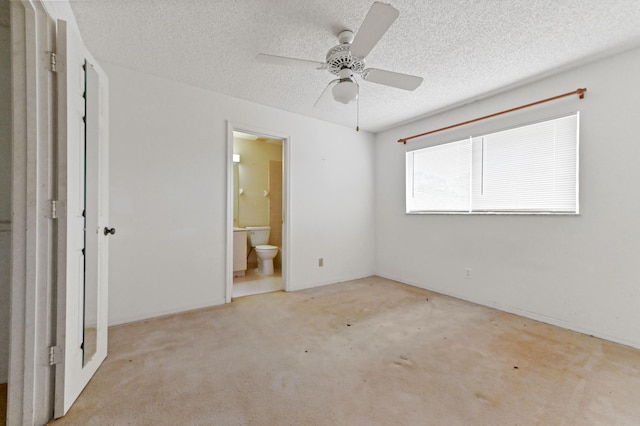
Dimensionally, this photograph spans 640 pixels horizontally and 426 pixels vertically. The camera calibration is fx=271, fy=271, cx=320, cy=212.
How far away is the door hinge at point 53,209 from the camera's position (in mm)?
1331

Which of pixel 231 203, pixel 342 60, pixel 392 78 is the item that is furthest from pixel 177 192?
pixel 392 78

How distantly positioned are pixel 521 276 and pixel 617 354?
89 centimetres

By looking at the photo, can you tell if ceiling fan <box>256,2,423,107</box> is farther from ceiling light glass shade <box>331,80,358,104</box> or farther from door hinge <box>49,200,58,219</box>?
door hinge <box>49,200,58,219</box>

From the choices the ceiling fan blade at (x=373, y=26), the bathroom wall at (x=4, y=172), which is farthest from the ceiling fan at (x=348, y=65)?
the bathroom wall at (x=4, y=172)

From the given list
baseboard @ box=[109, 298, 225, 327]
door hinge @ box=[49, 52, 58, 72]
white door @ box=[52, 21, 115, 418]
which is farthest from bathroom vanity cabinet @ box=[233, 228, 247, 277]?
door hinge @ box=[49, 52, 58, 72]

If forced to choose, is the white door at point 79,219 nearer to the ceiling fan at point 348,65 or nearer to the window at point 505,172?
the ceiling fan at point 348,65

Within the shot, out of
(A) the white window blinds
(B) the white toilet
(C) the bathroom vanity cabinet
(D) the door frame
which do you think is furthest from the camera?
(B) the white toilet

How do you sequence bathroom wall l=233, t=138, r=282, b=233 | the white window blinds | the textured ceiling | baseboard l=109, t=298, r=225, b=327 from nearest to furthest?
1. the textured ceiling
2. baseboard l=109, t=298, r=225, b=327
3. the white window blinds
4. bathroom wall l=233, t=138, r=282, b=233

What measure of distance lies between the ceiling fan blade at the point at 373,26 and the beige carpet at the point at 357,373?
2.06 meters

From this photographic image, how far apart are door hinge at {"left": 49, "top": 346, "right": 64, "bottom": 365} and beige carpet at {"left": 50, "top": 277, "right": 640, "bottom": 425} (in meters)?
0.29

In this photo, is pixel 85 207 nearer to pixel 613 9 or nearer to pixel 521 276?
pixel 613 9

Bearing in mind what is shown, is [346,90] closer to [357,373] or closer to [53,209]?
[53,209]

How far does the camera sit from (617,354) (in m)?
2.02

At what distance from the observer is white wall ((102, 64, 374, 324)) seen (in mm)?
2535
